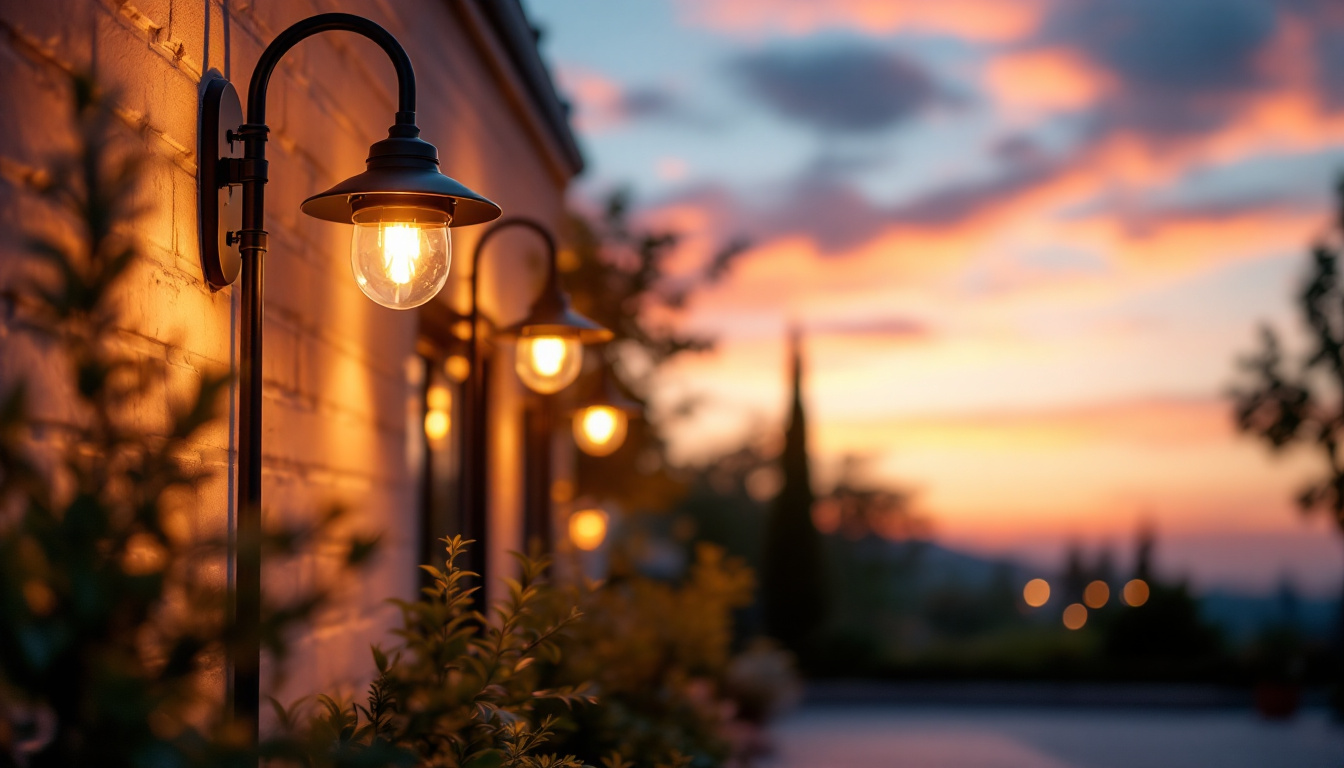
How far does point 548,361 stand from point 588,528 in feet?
27.1

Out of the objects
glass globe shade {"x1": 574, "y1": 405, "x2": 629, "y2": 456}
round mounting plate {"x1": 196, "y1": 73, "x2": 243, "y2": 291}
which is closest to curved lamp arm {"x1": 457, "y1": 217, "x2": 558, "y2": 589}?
round mounting plate {"x1": 196, "y1": 73, "x2": 243, "y2": 291}

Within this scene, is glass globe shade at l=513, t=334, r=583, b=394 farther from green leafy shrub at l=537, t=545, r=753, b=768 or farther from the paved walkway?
the paved walkway

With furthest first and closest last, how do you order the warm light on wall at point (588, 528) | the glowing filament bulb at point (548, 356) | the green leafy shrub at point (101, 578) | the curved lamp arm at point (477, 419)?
the warm light on wall at point (588, 528), the glowing filament bulb at point (548, 356), the curved lamp arm at point (477, 419), the green leafy shrub at point (101, 578)

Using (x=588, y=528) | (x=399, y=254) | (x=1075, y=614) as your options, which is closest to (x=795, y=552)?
(x=588, y=528)

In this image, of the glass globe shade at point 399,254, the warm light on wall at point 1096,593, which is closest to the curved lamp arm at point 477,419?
the glass globe shade at point 399,254

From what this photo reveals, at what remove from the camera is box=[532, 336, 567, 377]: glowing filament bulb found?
16.5 feet

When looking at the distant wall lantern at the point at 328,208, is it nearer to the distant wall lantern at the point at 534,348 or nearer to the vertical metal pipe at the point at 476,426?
the distant wall lantern at the point at 534,348

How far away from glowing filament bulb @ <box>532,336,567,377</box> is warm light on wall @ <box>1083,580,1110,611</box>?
28652mm

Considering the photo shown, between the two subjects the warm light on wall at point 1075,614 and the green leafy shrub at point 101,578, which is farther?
the warm light on wall at point 1075,614

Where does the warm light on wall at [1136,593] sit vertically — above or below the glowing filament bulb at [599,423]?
below

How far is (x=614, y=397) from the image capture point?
6938mm

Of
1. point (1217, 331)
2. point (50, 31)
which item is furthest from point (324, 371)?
point (1217, 331)

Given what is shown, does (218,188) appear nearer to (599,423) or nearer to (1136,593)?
(599,423)

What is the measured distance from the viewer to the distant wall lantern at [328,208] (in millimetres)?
2420
